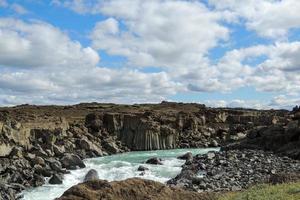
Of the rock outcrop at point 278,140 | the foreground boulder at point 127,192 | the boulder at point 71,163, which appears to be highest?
the foreground boulder at point 127,192

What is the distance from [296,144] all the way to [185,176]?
22.8 m

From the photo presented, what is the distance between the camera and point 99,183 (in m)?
14.6

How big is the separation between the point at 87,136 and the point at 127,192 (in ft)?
221

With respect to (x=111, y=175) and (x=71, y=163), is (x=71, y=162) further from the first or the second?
(x=111, y=175)

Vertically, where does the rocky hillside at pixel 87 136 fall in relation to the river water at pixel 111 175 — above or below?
above

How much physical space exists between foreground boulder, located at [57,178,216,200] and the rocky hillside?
22297 mm

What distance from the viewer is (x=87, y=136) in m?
81.0

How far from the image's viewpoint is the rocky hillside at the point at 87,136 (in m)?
47.5

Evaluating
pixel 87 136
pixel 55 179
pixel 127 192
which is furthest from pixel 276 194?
pixel 87 136

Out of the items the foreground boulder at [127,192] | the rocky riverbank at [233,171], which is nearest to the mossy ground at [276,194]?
the foreground boulder at [127,192]

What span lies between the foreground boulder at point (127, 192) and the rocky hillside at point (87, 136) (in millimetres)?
22297

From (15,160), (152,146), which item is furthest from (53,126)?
(15,160)

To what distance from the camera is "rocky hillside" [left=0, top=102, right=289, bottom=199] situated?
47487 mm

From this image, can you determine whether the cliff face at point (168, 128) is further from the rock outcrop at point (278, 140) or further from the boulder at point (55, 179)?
the boulder at point (55, 179)
